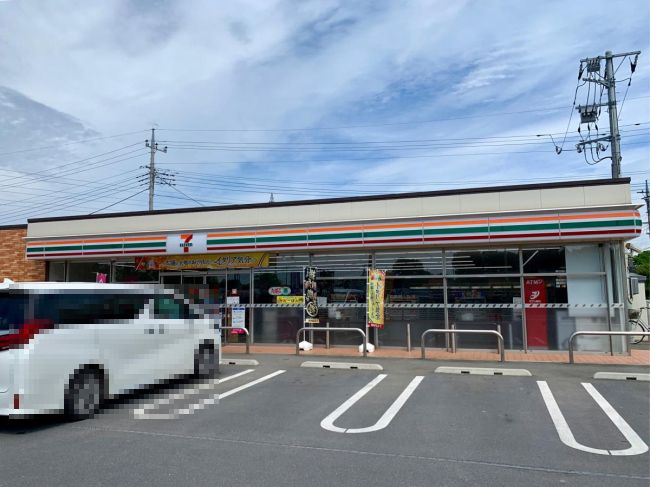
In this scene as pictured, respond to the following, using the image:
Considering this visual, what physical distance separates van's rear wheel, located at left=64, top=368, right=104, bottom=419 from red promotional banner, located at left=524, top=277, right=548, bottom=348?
404 inches

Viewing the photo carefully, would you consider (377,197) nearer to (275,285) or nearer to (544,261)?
(275,285)

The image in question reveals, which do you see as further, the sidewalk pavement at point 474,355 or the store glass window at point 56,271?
the store glass window at point 56,271

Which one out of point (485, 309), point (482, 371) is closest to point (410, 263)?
point (485, 309)

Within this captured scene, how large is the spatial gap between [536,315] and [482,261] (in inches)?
74.2

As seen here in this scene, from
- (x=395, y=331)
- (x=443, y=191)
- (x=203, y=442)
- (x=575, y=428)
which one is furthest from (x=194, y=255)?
(x=575, y=428)

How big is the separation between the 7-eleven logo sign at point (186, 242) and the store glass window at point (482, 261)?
299 inches

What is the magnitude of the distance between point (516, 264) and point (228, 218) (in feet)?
27.3

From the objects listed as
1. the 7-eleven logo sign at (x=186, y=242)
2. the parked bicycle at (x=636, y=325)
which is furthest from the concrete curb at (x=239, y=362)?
the parked bicycle at (x=636, y=325)

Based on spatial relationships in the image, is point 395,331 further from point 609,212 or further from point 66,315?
point 66,315

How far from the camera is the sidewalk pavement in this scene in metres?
11.6

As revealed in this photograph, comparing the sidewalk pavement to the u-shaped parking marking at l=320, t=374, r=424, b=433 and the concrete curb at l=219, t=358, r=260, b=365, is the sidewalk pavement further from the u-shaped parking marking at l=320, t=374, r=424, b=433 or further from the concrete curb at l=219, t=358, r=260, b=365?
the u-shaped parking marking at l=320, t=374, r=424, b=433

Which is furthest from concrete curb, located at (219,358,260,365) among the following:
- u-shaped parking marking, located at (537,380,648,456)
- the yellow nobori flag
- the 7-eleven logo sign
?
u-shaped parking marking, located at (537,380,648,456)

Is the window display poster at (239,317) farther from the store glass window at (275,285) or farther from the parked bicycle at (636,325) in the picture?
the parked bicycle at (636,325)

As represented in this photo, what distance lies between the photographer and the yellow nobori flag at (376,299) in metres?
13.8
